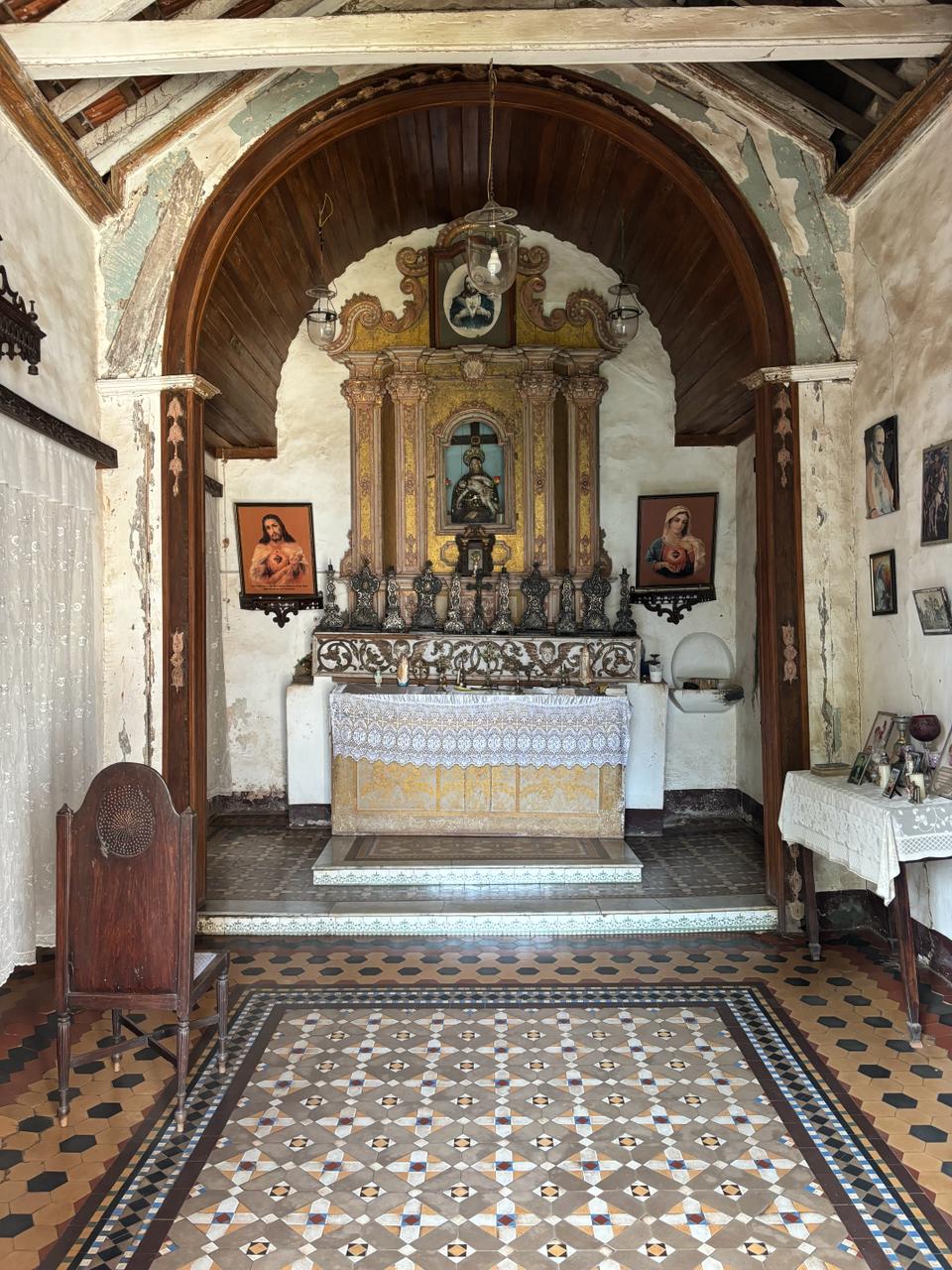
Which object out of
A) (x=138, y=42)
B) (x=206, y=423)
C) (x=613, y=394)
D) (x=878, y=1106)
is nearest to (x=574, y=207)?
(x=613, y=394)

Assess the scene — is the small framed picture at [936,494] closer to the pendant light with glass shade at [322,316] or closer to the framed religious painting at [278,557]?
the pendant light with glass shade at [322,316]

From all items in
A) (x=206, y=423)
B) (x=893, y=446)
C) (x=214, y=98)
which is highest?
(x=214, y=98)

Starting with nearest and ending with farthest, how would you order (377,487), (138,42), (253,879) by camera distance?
(138,42) → (253,879) → (377,487)

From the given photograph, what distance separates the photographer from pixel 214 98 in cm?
521

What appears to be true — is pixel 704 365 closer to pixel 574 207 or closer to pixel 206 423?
pixel 574 207

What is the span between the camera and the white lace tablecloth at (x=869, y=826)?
381 cm

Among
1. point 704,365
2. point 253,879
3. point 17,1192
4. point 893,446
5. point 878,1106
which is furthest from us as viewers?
point 704,365

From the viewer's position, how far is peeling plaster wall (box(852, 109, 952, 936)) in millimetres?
4375

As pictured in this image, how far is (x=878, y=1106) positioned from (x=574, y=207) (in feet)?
22.3

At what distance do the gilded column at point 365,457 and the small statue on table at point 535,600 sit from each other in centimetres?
136

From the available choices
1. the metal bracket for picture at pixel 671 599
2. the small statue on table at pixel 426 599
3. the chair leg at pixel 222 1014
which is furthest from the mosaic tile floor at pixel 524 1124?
the metal bracket for picture at pixel 671 599

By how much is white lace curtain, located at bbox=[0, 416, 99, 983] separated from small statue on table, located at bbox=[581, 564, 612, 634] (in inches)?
167

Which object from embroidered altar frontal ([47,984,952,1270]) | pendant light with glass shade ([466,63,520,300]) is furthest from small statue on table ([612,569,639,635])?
embroidered altar frontal ([47,984,952,1270])

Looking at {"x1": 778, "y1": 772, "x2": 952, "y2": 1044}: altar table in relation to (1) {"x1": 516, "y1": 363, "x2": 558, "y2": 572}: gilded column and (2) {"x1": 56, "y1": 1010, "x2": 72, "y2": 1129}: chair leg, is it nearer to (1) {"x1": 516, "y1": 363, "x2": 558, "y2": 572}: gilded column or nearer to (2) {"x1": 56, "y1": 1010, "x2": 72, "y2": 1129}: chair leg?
(2) {"x1": 56, "y1": 1010, "x2": 72, "y2": 1129}: chair leg
